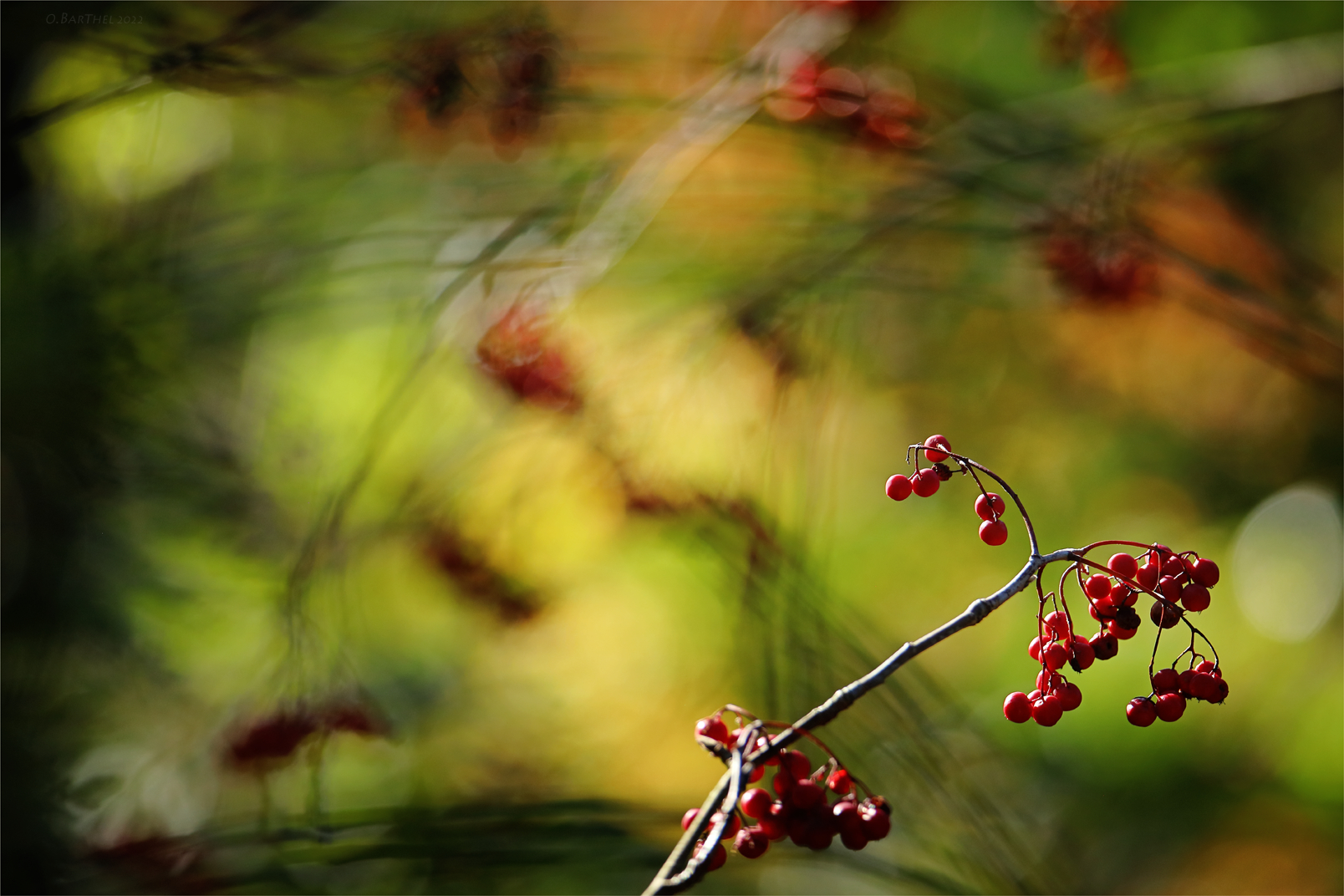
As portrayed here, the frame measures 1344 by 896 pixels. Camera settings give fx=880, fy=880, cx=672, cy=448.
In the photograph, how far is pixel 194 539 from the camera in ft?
5.49

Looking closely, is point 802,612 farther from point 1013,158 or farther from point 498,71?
point 498,71

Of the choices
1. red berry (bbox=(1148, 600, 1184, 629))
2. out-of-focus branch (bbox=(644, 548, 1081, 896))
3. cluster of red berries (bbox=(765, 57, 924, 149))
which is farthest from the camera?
cluster of red berries (bbox=(765, 57, 924, 149))

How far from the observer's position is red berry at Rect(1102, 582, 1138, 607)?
0.48m

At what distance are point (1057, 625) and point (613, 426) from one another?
104 centimetres

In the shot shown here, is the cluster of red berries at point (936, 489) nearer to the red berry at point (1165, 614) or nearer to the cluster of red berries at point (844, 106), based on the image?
the red berry at point (1165, 614)

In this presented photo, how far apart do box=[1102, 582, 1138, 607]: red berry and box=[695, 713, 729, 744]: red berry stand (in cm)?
23

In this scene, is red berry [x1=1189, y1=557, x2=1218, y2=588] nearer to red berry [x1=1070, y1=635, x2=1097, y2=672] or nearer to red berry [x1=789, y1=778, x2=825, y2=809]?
red berry [x1=1070, y1=635, x2=1097, y2=672]

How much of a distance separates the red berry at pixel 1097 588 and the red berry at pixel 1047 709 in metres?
0.06

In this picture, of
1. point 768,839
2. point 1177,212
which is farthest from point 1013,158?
point 1177,212

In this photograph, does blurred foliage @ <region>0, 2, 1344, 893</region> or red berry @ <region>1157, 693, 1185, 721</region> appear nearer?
red berry @ <region>1157, 693, 1185, 721</region>

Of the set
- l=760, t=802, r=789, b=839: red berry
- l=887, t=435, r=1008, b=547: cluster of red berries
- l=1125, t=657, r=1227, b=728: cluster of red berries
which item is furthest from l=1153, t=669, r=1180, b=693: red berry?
l=760, t=802, r=789, b=839: red berry

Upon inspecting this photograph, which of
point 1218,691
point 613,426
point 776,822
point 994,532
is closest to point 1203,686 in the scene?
point 1218,691

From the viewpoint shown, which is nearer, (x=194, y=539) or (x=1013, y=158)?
(x=1013, y=158)

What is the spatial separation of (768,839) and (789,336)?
1.10 metres
